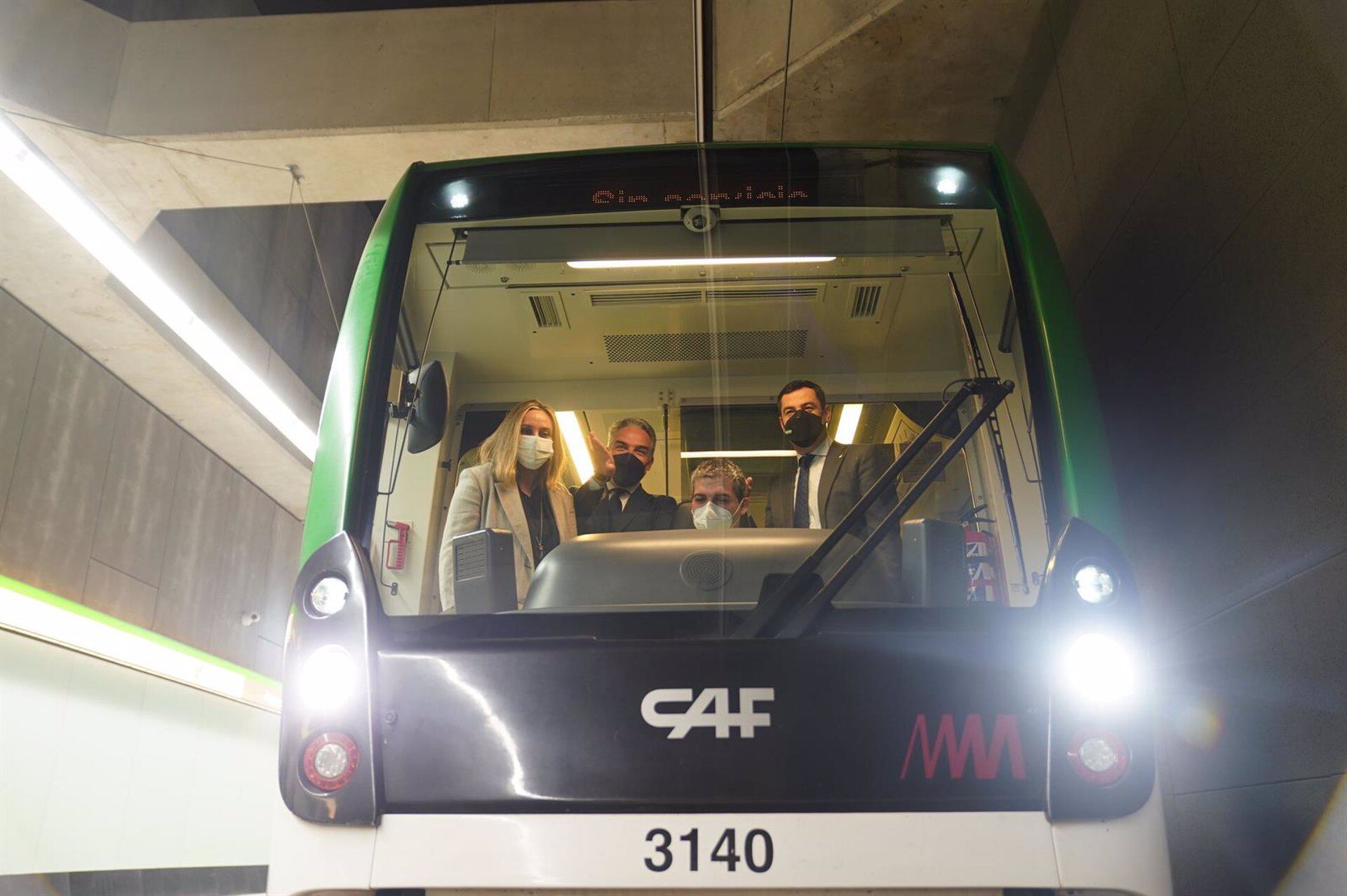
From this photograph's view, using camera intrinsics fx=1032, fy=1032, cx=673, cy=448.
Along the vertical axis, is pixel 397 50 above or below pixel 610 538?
above

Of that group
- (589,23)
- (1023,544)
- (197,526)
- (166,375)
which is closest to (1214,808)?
(1023,544)

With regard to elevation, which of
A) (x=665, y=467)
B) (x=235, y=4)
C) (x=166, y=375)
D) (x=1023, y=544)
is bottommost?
(x=1023, y=544)

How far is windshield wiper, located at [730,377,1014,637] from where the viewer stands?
202cm

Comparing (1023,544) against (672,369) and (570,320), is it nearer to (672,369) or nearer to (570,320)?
(672,369)

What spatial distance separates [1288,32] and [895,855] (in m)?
2.13

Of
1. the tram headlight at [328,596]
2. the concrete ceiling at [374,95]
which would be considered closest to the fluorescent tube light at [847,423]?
the tram headlight at [328,596]

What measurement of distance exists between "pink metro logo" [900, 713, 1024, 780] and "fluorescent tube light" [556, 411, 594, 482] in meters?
1.07

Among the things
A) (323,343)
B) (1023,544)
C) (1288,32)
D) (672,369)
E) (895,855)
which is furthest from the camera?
(323,343)

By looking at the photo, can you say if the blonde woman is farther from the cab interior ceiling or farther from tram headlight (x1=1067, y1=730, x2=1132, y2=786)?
tram headlight (x1=1067, y1=730, x2=1132, y2=786)

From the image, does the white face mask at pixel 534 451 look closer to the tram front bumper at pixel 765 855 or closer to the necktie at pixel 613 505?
the necktie at pixel 613 505

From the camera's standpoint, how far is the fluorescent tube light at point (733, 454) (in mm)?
2531

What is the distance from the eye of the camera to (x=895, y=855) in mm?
1817

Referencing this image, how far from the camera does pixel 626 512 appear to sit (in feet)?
8.27

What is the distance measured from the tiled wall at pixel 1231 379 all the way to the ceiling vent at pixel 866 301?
973 millimetres
